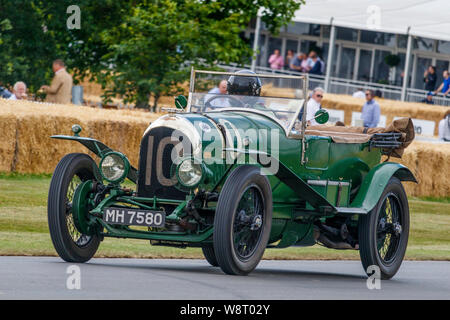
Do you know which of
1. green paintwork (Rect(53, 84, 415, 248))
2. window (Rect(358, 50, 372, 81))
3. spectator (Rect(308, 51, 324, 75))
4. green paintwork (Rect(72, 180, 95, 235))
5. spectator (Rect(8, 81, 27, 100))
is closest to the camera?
green paintwork (Rect(53, 84, 415, 248))

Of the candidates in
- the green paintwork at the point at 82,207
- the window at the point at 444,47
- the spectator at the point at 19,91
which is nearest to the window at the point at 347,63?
the window at the point at 444,47

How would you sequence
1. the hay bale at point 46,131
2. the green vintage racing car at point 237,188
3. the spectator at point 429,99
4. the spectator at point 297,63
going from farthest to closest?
the spectator at point 297,63 → the spectator at point 429,99 → the hay bale at point 46,131 → the green vintage racing car at point 237,188

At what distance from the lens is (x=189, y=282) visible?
817 centimetres

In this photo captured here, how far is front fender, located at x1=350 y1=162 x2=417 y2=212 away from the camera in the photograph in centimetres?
1016

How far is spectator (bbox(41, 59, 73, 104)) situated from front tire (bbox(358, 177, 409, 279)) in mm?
10908

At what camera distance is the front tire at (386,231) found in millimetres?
10148

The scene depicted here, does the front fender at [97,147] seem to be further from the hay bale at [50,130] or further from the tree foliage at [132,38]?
the tree foliage at [132,38]

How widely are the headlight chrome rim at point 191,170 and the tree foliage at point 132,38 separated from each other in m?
12.5

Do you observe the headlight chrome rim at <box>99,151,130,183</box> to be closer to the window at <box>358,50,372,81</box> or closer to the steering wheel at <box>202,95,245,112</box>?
the steering wheel at <box>202,95,245,112</box>

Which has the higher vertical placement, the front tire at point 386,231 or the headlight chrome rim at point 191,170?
the headlight chrome rim at point 191,170

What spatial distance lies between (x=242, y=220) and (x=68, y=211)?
5.27 ft

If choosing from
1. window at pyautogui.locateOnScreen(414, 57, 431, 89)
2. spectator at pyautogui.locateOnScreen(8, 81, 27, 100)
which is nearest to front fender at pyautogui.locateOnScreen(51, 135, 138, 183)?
spectator at pyautogui.locateOnScreen(8, 81, 27, 100)

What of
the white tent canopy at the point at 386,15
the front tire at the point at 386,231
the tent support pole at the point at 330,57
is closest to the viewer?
the front tire at the point at 386,231

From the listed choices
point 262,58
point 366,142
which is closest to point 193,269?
point 366,142
